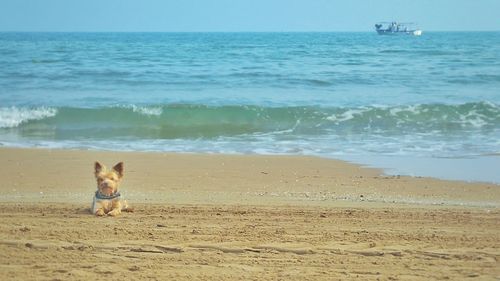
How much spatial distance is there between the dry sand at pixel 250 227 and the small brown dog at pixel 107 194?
13 cm

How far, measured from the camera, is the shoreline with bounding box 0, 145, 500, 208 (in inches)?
269

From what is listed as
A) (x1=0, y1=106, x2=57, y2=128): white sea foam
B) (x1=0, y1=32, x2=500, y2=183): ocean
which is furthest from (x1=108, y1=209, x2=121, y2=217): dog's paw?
(x1=0, y1=106, x2=57, y2=128): white sea foam

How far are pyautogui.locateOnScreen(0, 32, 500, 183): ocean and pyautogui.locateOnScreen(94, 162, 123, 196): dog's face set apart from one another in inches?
160

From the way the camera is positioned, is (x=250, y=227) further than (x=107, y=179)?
No

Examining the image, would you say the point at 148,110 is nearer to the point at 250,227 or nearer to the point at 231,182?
the point at 231,182

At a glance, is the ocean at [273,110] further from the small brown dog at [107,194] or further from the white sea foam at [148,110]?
the small brown dog at [107,194]

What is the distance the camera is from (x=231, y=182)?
25.7 ft

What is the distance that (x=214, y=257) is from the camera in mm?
4715

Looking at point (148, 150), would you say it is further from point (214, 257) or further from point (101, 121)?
point (214, 257)

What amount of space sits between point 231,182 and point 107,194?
2180 millimetres

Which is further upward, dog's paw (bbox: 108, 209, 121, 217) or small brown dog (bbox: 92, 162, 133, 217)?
small brown dog (bbox: 92, 162, 133, 217)

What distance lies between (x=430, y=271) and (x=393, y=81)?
18396 mm

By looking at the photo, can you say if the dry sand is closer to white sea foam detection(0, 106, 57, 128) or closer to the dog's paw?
the dog's paw

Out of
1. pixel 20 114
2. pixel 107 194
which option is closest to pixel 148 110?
pixel 20 114
